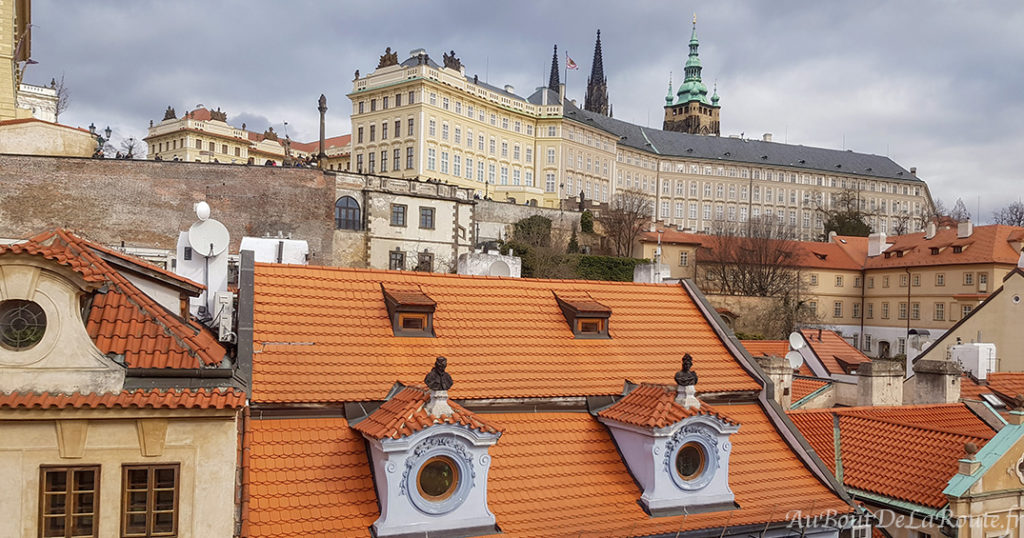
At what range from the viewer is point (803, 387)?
19.5m

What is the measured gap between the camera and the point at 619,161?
352 feet

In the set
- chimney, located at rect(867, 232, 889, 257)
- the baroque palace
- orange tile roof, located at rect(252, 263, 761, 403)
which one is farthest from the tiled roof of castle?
chimney, located at rect(867, 232, 889, 257)

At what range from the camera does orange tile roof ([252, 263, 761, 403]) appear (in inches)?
400

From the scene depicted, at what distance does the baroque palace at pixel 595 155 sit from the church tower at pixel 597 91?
0.97 ft

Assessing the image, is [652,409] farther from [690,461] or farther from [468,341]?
Answer: [468,341]

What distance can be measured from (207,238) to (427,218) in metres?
40.7

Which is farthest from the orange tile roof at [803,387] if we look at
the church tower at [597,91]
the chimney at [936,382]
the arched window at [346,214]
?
the church tower at [597,91]

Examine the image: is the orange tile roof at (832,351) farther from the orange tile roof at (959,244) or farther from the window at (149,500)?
the orange tile roof at (959,244)

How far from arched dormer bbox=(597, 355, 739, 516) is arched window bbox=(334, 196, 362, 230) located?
4049 cm

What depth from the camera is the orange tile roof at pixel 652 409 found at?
1002 cm

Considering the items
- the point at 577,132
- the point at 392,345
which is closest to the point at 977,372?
the point at 392,345

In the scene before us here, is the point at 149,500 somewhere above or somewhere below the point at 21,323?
below

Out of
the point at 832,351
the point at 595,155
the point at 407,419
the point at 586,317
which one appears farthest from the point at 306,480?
the point at 595,155

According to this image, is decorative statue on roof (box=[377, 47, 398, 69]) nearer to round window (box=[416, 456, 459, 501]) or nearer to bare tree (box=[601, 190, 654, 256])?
bare tree (box=[601, 190, 654, 256])
